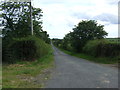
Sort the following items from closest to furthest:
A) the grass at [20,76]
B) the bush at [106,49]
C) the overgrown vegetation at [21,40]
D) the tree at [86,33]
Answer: the grass at [20,76]
the overgrown vegetation at [21,40]
the bush at [106,49]
the tree at [86,33]

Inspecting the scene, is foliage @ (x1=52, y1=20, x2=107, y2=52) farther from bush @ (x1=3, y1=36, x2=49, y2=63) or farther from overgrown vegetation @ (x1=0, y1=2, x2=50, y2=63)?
bush @ (x1=3, y1=36, x2=49, y2=63)

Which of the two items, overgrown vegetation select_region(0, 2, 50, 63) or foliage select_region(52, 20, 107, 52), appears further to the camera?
foliage select_region(52, 20, 107, 52)

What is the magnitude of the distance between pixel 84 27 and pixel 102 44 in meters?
15.5

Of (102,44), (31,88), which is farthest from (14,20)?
(31,88)

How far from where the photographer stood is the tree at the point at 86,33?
39.7 metres

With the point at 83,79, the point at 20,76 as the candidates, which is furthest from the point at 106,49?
the point at 20,76

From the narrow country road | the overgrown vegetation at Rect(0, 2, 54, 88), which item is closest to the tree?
the overgrown vegetation at Rect(0, 2, 54, 88)

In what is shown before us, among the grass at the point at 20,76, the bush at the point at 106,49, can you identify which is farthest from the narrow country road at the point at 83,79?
the bush at the point at 106,49

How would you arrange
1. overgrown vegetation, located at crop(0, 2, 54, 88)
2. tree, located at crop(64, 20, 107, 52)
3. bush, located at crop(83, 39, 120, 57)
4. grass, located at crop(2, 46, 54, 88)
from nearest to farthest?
grass, located at crop(2, 46, 54, 88), overgrown vegetation, located at crop(0, 2, 54, 88), bush, located at crop(83, 39, 120, 57), tree, located at crop(64, 20, 107, 52)

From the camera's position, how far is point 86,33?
4106 centimetres

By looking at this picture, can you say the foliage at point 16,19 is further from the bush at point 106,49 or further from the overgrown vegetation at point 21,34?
the bush at point 106,49

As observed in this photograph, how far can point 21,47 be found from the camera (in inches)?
725

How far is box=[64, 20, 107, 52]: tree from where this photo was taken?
3969 centimetres

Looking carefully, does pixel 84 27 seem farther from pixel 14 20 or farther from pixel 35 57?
pixel 35 57
